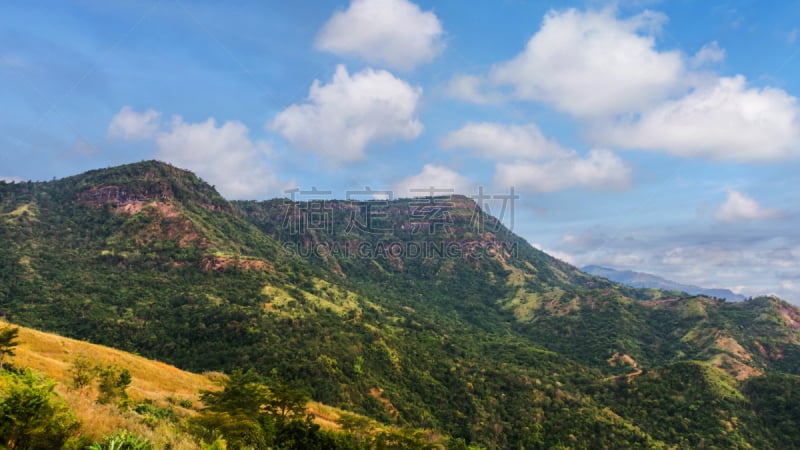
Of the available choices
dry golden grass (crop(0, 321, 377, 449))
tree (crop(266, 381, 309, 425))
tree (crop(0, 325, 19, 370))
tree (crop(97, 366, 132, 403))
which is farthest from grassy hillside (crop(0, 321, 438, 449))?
tree (crop(266, 381, 309, 425))

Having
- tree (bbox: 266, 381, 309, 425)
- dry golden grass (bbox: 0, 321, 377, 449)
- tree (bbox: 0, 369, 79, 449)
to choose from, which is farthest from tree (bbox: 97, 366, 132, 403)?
tree (bbox: 0, 369, 79, 449)

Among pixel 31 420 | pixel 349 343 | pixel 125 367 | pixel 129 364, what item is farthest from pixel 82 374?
pixel 349 343

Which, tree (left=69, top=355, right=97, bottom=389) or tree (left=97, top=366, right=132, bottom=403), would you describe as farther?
tree (left=97, top=366, right=132, bottom=403)

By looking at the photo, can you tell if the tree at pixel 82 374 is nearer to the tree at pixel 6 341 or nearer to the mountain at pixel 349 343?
the tree at pixel 6 341

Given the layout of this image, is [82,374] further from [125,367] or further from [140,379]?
[125,367]

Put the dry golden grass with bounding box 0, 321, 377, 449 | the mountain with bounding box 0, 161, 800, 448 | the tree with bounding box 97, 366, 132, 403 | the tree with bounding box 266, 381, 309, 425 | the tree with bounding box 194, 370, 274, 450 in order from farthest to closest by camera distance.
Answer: the mountain with bounding box 0, 161, 800, 448 < the tree with bounding box 266, 381, 309, 425 < the dry golden grass with bounding box 0, 321, 377, 449 < the tree with bounding box 97, 366, 132, 403 < the tree with bounding box 194, 370, 274, 450

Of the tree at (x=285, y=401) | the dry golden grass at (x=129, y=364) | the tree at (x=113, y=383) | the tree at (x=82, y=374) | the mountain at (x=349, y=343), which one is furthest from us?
the mountain at (x=349, y=343)

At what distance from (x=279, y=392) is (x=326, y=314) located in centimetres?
9076

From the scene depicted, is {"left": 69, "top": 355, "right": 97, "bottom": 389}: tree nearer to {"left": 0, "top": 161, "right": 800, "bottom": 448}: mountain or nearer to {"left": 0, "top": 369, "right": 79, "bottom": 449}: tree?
{"left": 0, "top": 369, "right": 79, "bottom": 449}: tree

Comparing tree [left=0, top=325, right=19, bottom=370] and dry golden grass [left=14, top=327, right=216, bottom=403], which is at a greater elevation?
tree [left=0, top=325, right=19, bottom=370]

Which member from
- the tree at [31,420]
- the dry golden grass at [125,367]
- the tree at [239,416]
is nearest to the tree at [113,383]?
the dry golden grass at [125,367]

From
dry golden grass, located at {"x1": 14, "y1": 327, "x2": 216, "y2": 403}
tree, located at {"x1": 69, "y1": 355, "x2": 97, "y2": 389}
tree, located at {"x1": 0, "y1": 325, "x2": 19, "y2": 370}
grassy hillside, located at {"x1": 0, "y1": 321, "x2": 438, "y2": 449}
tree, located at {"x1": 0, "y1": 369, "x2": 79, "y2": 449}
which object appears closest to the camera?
tree, located at {"x1": 0, "y1": 369, "x2": 79, "y2": 449}

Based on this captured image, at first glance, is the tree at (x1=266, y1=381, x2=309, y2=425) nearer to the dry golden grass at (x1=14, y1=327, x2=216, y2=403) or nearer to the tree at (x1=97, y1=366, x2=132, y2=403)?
the tree at (x1=97, y1=366, x2=132, y2=403)

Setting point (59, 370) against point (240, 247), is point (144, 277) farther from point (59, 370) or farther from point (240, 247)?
point (59, 370)
